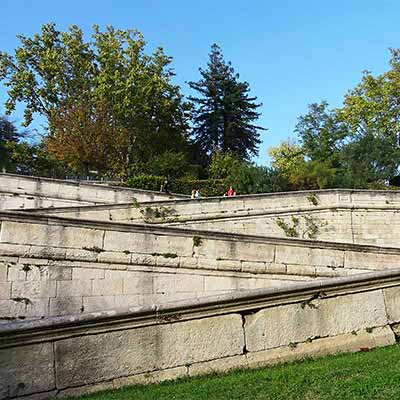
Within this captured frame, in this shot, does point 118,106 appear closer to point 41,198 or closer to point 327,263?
point 41,198

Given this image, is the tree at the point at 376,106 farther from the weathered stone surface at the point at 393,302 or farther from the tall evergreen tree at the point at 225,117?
the weathered stone surface at the point at 393,302

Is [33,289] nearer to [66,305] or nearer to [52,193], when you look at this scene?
[66,305]

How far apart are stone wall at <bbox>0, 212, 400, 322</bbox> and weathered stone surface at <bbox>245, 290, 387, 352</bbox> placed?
3489 millimetres

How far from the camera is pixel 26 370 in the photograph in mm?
4566

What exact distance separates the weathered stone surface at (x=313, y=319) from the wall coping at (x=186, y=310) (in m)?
0.09

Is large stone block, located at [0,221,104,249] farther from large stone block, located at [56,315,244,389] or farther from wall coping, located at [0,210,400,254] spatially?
large stone block, located at [56,315,244,389]

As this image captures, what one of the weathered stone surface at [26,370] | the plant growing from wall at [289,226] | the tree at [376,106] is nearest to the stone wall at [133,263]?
the weathered stone surface at [26,370]

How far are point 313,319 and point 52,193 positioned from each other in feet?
45.5

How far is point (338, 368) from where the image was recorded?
15.4 ft

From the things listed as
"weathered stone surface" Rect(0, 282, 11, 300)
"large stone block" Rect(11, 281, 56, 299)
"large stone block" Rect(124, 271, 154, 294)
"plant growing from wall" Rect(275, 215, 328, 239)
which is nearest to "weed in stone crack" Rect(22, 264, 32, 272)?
"large stone block" Rect(11, 281, 56, 299)

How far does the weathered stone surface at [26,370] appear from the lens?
14.7 ft

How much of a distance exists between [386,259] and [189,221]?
6.81 m

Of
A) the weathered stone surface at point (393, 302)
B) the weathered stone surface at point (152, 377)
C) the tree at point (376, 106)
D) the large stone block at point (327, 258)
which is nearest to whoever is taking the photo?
the weathered stone surface at point (152, 377)

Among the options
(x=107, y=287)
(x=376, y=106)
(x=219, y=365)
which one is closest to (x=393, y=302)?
(x=219, y=365)
